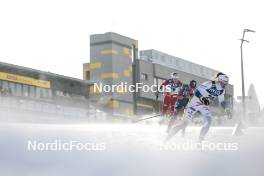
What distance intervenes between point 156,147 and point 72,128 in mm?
1983

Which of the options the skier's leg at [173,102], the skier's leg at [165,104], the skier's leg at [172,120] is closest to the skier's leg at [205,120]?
the skier's leg at [172,120]

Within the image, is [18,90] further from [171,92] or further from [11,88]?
[171,92]

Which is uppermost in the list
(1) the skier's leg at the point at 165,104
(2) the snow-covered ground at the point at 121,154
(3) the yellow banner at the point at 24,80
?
(3) the yellow banner at the point at 24,80

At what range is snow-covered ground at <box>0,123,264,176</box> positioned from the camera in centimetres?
1309

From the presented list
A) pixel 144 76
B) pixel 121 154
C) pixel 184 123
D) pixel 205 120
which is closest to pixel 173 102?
pixel 184 123

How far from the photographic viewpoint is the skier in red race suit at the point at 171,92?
15586mm

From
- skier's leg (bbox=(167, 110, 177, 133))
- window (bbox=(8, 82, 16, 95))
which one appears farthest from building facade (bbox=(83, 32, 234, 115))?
skier's leg (bbox=(167, 110, 177, 133))

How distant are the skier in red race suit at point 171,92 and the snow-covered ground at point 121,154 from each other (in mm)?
1424

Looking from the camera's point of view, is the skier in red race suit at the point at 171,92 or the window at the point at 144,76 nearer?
the skier in red race suit at the point at 171,92

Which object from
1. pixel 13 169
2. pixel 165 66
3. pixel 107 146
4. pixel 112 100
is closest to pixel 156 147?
pixel 107 146

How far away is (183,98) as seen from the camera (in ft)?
50.0

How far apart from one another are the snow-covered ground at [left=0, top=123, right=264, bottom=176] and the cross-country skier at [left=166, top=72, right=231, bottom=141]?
266 mm

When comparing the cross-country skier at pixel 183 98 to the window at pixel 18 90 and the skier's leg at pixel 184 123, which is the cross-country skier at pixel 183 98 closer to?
the skier's leg at pixel 184 123

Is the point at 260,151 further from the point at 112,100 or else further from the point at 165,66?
the point at 112,100
